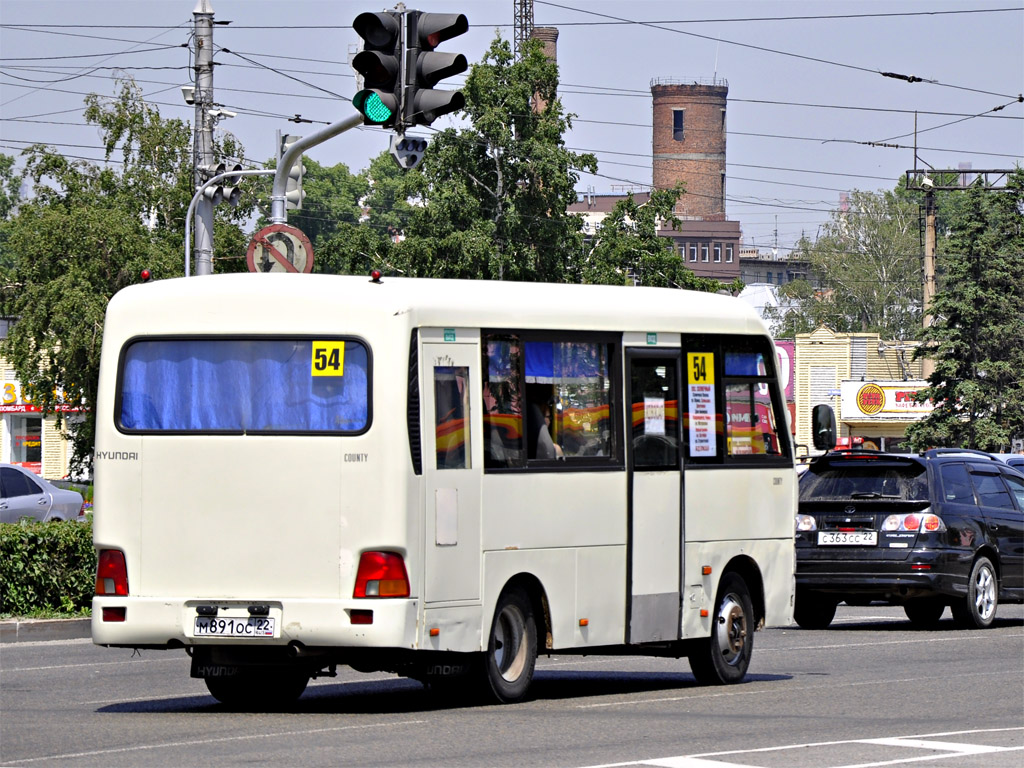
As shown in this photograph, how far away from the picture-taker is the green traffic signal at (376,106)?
15.1 m

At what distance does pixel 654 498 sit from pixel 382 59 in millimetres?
4234

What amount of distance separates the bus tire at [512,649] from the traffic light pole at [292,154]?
5.78m

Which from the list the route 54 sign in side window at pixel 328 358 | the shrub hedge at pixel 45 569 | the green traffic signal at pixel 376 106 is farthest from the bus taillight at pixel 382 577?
the shrub hedge at pixel 45 569

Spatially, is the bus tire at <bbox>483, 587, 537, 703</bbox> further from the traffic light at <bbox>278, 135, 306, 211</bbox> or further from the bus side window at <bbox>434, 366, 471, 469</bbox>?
the traffic light at <bbox>278, 135, 306, 211</bbox>

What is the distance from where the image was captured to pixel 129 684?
14.2 meters

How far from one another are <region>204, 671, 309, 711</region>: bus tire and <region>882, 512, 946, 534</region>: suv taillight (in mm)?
8555

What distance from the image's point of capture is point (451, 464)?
37.9 feet

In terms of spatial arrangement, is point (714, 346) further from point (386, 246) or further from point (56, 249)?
point (386, 246)

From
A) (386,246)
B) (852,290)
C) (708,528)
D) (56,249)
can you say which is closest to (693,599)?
(708,528)

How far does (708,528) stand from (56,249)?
38.9m

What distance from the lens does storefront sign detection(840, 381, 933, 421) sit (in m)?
76.4

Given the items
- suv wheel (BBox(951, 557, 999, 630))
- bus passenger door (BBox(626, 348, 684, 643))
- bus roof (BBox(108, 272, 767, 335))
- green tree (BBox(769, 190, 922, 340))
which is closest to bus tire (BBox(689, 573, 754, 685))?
bus passenger door (BBox(626, 348, 684, 643))

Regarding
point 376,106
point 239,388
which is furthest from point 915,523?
point 239,388

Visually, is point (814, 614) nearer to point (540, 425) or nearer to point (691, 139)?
point (540, 425)
